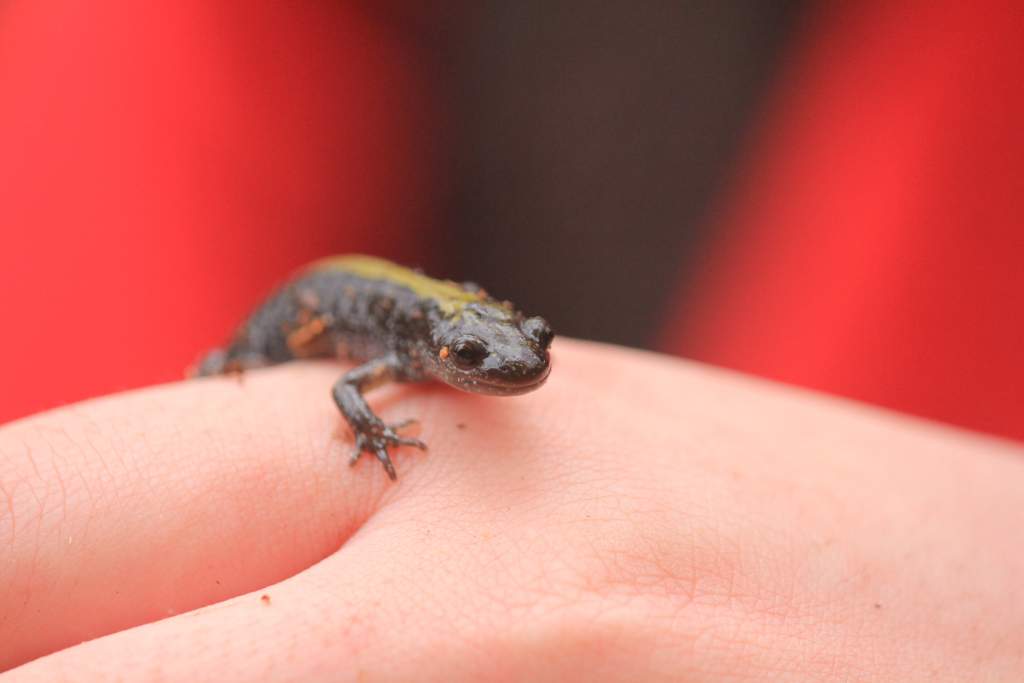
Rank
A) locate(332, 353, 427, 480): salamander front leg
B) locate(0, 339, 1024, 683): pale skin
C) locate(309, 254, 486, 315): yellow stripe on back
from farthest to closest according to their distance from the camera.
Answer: locate(309, 254, 486, 315): yellow stripe on back < locate(332, 353, 427, 480): salamander front leg < locate(0, 339, 1024, 683): pale skin

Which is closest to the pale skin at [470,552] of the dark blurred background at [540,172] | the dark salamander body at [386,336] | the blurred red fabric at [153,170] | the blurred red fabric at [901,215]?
the dark salamander body at [386,336]

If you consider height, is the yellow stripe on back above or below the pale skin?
above

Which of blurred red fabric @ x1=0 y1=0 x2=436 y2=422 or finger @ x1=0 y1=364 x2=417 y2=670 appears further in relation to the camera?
blurred red fabric @ x1=0 y1=0 x2=436 y2=422

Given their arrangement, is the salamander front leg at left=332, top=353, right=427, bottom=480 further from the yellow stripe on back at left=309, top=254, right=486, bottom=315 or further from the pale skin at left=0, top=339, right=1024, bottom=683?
the yellow stripe on back at left=309, top=254, right=486, bottom=315

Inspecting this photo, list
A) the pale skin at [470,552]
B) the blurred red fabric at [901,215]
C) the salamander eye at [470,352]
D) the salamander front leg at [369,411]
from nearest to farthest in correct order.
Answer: the pale skin at [470,552], the salamander front leg at [369,411], the salamander eye at [470,352], the blurred red fabric at [901,215]

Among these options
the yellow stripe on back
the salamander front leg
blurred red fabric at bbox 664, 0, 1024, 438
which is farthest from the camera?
blurred red fabric at bbox 664, 0, 1024, 438

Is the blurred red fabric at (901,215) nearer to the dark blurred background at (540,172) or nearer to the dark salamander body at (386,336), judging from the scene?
the dark blurred background at (540,172)

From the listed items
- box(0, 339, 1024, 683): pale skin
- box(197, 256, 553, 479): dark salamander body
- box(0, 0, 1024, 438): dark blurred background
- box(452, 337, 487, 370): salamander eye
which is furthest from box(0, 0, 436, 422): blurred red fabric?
box(452, 337, 487, 370): salamander eye

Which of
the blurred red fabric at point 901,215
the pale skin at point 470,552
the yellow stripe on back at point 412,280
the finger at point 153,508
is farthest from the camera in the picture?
the blurred red fabric at point 901,215
